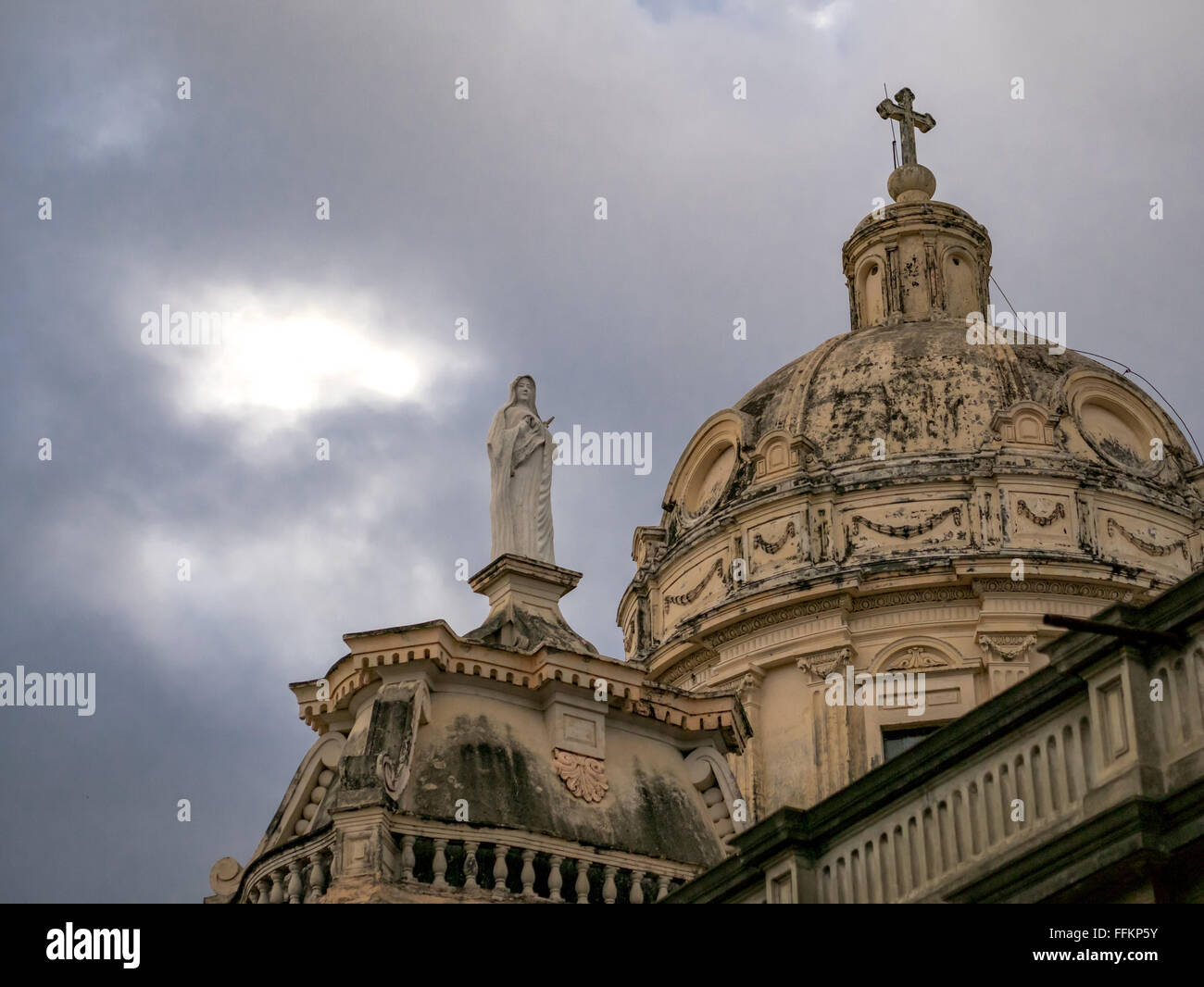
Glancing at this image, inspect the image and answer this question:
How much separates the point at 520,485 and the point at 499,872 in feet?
16.8

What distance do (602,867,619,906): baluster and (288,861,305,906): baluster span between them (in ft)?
8.96

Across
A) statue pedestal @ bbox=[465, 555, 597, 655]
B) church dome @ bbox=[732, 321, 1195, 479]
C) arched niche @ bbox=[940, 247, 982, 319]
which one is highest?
arched niche @ bbox=[940, 247, 982, 319]

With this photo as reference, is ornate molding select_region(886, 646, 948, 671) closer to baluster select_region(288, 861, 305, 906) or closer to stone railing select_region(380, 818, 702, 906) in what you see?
stone railing select_region(380, 818, 702, 906)

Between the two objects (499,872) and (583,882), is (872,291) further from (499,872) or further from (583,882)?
(499,872)

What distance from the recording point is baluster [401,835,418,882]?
18656 millimetres

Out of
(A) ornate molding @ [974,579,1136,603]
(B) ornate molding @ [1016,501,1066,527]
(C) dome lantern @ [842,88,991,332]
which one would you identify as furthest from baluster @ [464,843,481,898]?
(C) dome lantern @ [842,88,991,332]

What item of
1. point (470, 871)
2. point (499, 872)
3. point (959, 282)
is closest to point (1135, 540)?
point (959, 282)
